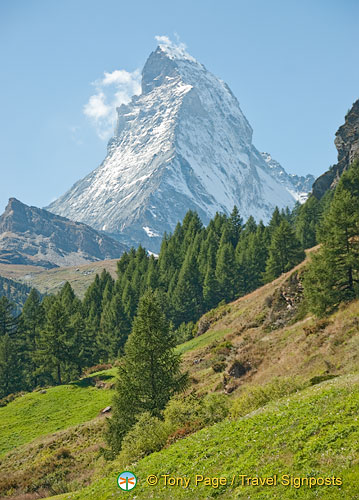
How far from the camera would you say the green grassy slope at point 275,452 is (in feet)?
42.0

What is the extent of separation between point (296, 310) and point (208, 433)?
86.6 ft

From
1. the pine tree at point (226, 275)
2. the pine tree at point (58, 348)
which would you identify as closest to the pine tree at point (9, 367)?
the pine tree at point (58, 348)

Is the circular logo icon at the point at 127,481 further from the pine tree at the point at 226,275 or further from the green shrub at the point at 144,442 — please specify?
the pine tree at the point at 226,275

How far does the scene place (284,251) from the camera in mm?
71250

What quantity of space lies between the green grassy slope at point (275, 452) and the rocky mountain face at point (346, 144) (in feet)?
359

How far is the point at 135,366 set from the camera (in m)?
33.4

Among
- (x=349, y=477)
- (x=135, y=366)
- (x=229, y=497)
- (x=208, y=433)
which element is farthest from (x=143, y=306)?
(x=349, y=477)

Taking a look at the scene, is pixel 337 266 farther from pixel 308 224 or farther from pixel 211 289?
pixel 308 224

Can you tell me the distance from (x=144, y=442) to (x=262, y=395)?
7.65 metres

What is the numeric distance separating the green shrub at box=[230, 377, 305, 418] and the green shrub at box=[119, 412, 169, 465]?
452 centimetres

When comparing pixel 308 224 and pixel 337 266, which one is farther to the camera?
pixel 308 224

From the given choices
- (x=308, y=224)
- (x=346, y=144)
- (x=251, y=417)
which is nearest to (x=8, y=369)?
(x=251, y=417)

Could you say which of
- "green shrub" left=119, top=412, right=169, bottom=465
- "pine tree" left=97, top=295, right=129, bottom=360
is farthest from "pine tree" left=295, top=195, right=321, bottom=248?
"green shrub" left=119, top=412, right=169, bottom=465

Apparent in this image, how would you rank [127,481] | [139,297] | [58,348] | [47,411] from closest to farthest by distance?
[127,481] < [47,411] < [58,348] < [139,297]
